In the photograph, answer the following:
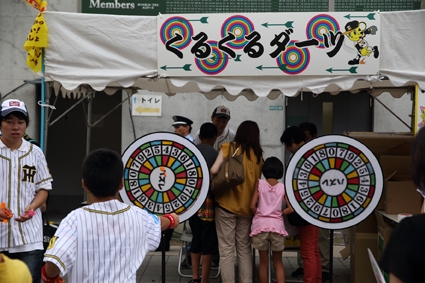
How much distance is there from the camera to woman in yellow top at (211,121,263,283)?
228 inches

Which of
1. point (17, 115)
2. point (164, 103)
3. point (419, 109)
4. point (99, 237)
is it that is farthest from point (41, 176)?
point (164, 103)

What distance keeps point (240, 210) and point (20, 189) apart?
2359mm

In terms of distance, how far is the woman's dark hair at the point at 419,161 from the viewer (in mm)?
1884

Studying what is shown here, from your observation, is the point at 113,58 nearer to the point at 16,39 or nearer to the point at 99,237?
the point at 99,237

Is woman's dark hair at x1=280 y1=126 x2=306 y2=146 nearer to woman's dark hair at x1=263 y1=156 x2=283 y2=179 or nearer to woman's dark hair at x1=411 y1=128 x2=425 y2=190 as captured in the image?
woman's dark hair at x1=263 y1=156 x2=283 y2=179

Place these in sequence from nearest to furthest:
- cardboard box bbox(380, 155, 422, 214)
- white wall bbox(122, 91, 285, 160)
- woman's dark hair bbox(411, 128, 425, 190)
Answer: woman's dark hair bbox(411, 128, 425, 190) < cardboard box bbox(380, 155, 422, 214) < white wall bbox(122, 91, 285, 160)

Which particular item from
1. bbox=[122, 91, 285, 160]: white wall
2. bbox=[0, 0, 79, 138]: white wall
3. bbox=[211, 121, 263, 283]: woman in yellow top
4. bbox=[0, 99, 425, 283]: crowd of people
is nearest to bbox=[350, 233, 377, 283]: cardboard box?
bbox=[0, 99, 425, 283]: crowd of people

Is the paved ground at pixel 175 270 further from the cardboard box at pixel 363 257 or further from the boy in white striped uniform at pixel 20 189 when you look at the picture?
the boy in white striped uniform at pixel 20 189

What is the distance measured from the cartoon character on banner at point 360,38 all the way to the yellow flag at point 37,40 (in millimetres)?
2732

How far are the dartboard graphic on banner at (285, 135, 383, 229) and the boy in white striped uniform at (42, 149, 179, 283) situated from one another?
8.28ft

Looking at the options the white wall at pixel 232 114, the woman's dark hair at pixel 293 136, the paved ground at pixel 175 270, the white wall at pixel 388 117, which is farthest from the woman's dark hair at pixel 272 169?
the white wall at pixel 388 117

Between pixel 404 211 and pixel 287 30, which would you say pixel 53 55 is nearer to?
pixel 287 30

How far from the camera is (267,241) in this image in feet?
18.9

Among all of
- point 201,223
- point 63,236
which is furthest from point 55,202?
point 63,236
